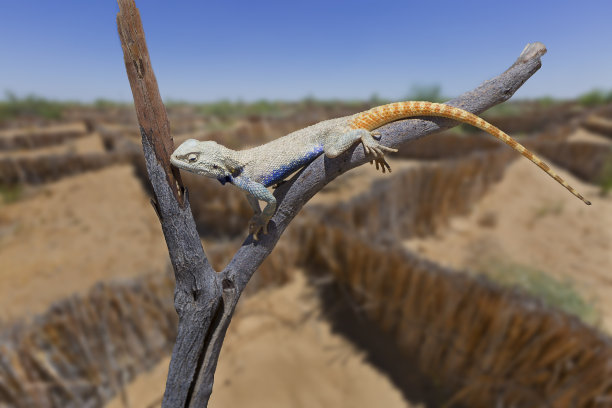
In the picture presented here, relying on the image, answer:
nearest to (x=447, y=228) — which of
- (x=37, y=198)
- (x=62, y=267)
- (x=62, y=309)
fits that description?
(x=62, y=309)

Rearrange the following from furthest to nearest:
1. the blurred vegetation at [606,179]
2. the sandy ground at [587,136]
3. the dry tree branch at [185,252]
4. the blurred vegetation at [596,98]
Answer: the blurred vegetation at [596,98], the sandy ground at [587,136], the blurred vegetation at [606,179], the dry tree branch at [185,252]

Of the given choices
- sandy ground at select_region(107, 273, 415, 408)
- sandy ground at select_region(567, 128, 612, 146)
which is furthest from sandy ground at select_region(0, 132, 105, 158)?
sandy ground at select_region(567, 128, 612, 146)

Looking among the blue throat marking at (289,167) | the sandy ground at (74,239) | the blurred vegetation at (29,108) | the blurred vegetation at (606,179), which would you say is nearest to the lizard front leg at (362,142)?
the blue throat marking at (289,167)

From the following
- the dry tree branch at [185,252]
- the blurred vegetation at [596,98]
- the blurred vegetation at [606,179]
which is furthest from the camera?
the blurred vegetation at [596,98]

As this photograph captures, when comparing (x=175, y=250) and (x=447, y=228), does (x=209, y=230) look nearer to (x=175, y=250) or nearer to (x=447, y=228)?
(x=447, y=228)

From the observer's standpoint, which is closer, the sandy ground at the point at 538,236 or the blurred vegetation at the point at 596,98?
the sandy ground at the point at 538,236

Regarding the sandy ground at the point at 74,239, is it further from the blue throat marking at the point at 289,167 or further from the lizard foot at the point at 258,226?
the lizard foot at the point at 258,226

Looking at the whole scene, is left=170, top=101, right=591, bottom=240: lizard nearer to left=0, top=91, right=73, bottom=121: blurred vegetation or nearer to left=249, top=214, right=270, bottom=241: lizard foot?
left=249, top=214, right=270, bottom=241: lizard foot
